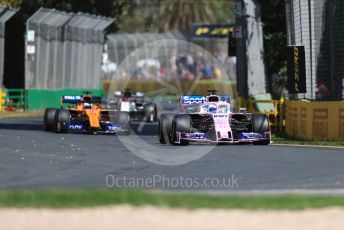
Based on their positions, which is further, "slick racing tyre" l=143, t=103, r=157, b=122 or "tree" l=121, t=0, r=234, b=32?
"tree" l=121, t=0, r=234, b=32

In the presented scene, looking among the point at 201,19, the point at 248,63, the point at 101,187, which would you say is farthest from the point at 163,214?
the point at 201,19

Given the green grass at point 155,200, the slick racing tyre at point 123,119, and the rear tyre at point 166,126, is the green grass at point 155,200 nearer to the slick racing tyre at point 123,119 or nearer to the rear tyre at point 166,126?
the rear tyre at point 166,126

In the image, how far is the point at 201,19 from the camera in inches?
3750

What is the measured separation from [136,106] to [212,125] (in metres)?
15.3

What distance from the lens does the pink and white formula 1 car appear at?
2223 cm

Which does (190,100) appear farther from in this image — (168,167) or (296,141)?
Answer: (168,167)

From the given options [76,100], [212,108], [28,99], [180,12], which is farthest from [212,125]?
[180,12]

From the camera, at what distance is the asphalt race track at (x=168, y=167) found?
1427 centimetres

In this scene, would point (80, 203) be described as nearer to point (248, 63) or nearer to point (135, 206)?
point (135, 206)

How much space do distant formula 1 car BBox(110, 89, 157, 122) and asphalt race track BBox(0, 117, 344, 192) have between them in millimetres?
12551

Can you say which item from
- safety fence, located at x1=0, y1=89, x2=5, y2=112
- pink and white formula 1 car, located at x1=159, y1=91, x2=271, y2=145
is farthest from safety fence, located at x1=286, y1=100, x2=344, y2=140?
safety fence, located at x1=0, y1=89, x2=5, y2=112

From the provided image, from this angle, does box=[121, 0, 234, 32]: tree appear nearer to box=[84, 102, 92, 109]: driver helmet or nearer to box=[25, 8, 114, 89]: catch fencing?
box=[25, 8, 114, 89]: catch fencing

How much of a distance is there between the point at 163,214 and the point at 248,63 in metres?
22.9

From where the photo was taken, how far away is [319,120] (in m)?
24.8
